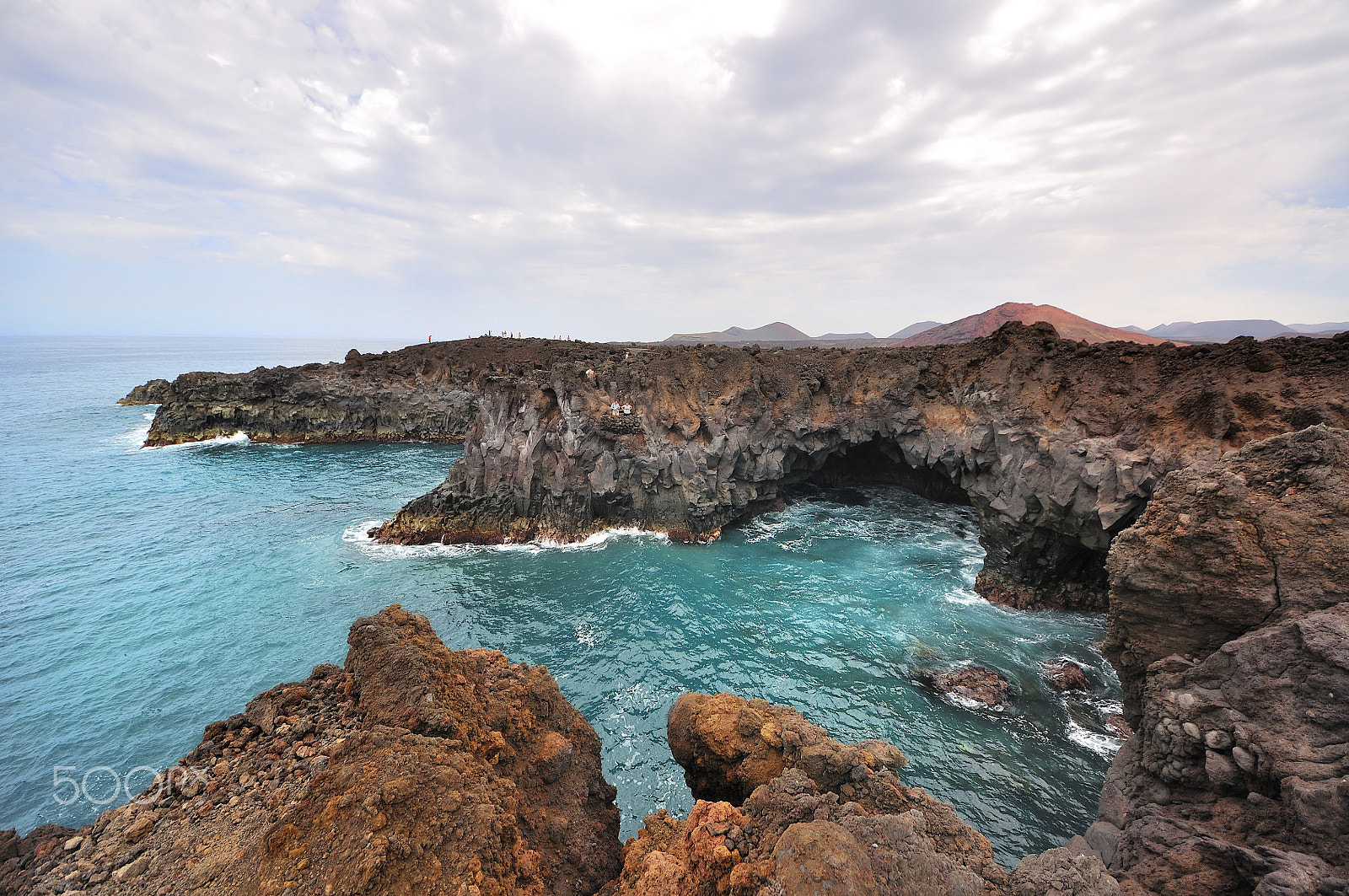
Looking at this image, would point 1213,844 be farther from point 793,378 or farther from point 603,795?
point 793,378

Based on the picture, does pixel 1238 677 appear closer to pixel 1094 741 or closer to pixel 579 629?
pixel 1094 741

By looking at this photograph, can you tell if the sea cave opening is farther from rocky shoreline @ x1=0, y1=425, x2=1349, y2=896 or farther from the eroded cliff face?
rocky shoreline @ x1=0, y1=425, x2=1349, y2=896

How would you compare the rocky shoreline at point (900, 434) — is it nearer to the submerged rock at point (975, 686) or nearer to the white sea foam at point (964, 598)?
the white sea foam at point (964, 598)

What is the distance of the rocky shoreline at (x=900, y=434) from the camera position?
17672 mm

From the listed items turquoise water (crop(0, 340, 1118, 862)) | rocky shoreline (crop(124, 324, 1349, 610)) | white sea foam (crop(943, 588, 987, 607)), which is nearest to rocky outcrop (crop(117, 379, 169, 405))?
turquoise water (crop(0, 340, 1118, 862))

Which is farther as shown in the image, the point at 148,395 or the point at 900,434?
the point at 148,395

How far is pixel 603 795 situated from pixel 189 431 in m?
71.9

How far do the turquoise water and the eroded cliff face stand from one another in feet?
7.16

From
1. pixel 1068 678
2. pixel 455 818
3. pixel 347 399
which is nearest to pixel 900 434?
pixel 1068 678

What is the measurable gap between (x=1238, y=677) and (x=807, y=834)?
8503mm

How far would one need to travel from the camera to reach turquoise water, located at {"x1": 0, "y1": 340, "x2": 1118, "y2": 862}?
1431 centimetres

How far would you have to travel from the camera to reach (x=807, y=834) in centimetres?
527

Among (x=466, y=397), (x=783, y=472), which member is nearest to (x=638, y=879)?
(x=783, y=472)

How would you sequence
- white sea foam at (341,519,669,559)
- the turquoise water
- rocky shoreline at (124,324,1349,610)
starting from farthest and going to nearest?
white sea foam at (341,519,669,559)
rocky shoreline at (124,324,1349,610)
the turquoise water
